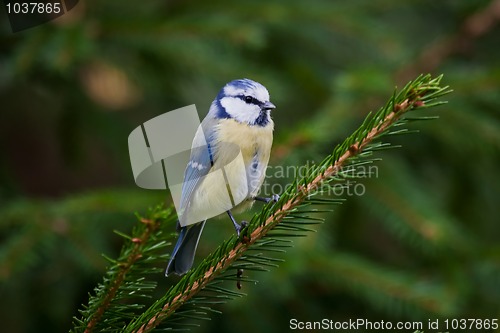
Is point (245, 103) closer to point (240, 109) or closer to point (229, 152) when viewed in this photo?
point (240, 109)

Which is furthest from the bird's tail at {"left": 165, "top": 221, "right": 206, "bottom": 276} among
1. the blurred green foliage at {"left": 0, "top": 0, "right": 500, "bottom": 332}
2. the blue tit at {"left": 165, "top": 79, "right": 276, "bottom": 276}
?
the blurred green foliage at {"left": 0, "top": 0, "right": 500, "bottom": 332}

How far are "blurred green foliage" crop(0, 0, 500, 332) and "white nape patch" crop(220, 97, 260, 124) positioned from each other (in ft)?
0.51

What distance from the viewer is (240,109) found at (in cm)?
179

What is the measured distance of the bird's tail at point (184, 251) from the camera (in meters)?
1.52

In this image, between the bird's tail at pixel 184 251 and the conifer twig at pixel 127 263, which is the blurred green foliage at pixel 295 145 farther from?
the conifer twig at pixel 127 263

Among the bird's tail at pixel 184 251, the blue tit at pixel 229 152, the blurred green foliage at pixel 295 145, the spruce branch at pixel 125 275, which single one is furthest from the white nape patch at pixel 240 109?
the spruce branch at pixel 125 275

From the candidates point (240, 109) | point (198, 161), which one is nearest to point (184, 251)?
point (198, 161)

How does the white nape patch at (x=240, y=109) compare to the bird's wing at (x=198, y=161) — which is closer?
the bird's wing at (x=198, y=161)

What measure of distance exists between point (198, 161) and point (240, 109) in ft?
0.65

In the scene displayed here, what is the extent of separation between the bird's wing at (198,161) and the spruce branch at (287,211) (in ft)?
1.51

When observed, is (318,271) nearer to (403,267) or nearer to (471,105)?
(403,267)

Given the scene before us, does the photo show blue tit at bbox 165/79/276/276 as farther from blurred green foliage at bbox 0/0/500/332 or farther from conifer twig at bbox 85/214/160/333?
conifer twig at bbox 85/214/160/333

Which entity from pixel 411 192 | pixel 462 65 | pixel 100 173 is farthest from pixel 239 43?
pixel 100 173

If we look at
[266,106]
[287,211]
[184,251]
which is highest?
[266,106]
